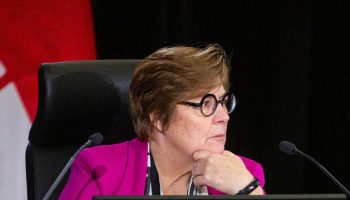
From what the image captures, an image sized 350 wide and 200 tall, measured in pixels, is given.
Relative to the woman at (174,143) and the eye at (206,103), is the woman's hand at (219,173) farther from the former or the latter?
the eye at (206,103)

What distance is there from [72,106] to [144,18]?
0.83 metres

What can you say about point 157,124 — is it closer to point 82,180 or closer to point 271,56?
point 82,180

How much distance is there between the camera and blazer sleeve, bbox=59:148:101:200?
1.54m

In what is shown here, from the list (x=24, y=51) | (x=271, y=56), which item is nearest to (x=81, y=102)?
(x=24, y=51)

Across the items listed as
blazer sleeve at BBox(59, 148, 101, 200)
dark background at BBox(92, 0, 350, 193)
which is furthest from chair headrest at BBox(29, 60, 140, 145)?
dark background at BBox(92, 0, 350, 193)

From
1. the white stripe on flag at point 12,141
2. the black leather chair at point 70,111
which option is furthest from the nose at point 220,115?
the white stripe on flag at point 12,141

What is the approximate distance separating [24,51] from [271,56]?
3.26 feet

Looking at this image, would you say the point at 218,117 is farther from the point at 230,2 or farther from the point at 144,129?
the point at 230,2

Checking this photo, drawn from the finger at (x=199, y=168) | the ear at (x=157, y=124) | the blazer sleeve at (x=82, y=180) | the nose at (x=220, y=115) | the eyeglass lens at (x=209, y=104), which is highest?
the eyeglass lens at (x=209, y=104)

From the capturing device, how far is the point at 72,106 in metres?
1.68

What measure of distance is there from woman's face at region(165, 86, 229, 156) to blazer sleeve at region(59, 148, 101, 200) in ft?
0.76

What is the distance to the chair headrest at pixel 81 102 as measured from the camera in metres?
1.66

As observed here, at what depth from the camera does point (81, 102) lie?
1686 mm

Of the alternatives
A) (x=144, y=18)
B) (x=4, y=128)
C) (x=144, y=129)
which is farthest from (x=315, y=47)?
(x=4, y=128)
